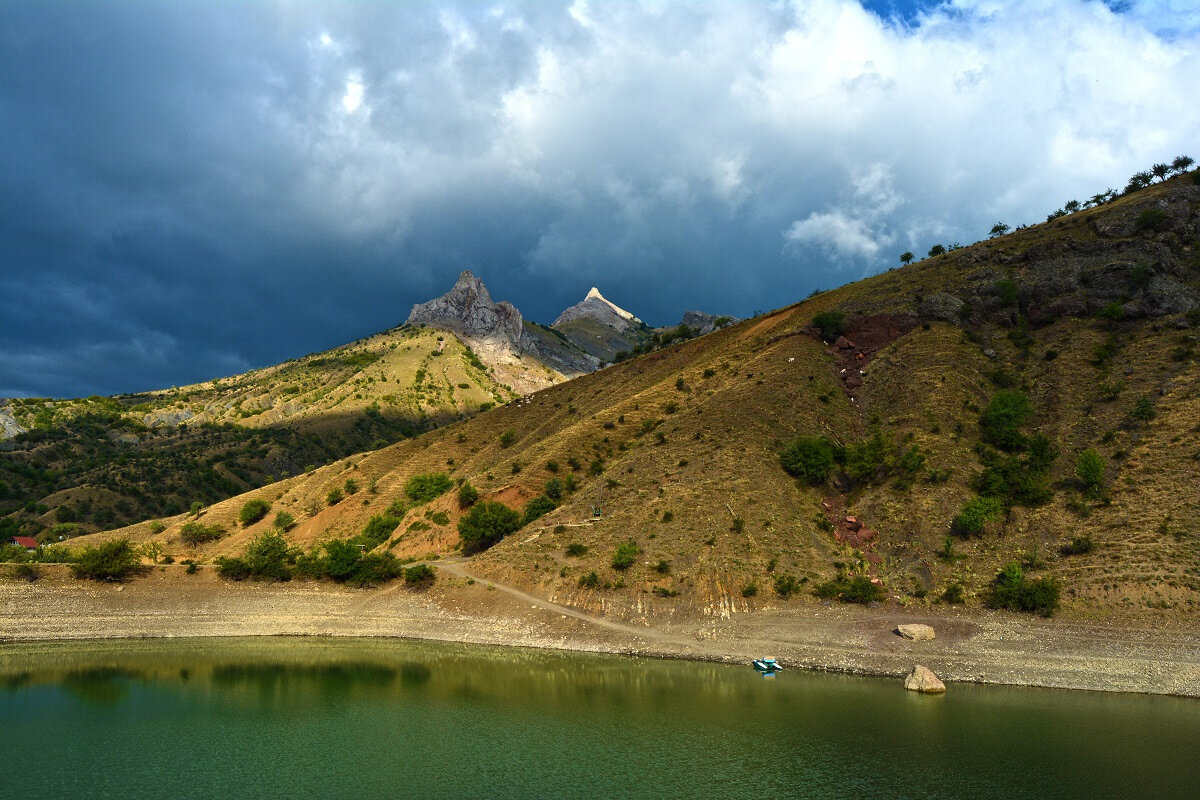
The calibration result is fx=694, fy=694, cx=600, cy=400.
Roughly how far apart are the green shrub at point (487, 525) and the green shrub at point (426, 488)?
52.6ft

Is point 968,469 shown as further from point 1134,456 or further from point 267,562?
point 267,562

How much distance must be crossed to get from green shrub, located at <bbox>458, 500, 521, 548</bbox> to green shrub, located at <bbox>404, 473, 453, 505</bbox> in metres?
16.0

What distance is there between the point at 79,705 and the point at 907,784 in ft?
153

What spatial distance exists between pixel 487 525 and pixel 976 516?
48.4 meters

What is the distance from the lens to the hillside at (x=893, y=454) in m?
60.5

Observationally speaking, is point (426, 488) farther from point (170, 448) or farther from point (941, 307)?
point (170, 448)

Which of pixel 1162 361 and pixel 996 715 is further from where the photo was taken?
pixel 1162 361

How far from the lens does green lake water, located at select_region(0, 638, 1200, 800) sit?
3033cm

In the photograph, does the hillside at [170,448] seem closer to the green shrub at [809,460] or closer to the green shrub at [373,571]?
the green shrub at [373,571]

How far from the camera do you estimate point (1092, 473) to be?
62438 millimetres

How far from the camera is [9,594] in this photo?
A: 6356 centimetres

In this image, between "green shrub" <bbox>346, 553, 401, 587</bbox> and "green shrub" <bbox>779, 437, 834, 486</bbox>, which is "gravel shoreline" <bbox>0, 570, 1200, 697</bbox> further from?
"green shrub" <bbox>779, 437, 834, 486</bbox>

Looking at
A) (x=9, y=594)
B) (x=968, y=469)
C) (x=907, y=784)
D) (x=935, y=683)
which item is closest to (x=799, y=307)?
(x=968, y=469)

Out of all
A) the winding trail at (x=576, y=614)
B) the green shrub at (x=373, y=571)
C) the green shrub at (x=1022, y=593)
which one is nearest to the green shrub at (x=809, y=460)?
the green shrub at (x=1022, y=593)
